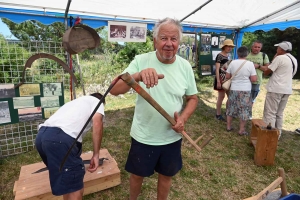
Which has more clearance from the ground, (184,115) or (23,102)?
(184,115)

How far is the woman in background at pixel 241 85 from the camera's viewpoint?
359 cm

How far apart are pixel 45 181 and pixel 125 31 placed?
3.04m

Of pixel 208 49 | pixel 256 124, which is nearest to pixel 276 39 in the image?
pixel 208 49

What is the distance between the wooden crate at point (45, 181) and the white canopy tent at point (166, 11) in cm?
216

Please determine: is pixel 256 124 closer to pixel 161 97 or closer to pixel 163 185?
pixel 163 185

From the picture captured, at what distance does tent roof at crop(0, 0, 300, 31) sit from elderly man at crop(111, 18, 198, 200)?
2.32 metres

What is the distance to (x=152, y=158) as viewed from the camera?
162 cm

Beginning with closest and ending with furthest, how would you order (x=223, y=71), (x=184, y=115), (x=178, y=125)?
1. (x=178, y=125)
2. (x=184, y=115)
3. (x=223, y=71)

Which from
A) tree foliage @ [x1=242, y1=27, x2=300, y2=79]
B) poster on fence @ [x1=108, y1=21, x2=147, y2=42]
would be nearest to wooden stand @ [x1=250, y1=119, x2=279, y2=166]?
poster on fence @ [x1=108, y1=21, x2=147, y2=42]

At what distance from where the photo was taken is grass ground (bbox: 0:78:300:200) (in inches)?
96.7

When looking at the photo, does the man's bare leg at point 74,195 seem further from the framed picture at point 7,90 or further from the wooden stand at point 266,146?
the wooden stand at point 266,146

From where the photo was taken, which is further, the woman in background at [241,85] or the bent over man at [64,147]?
the woman in background at [241,85]

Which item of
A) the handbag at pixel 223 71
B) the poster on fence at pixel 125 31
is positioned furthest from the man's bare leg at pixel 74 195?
the handbag at pixel 223 71

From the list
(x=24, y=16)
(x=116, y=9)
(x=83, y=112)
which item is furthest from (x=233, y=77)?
(x=24, y=16)
